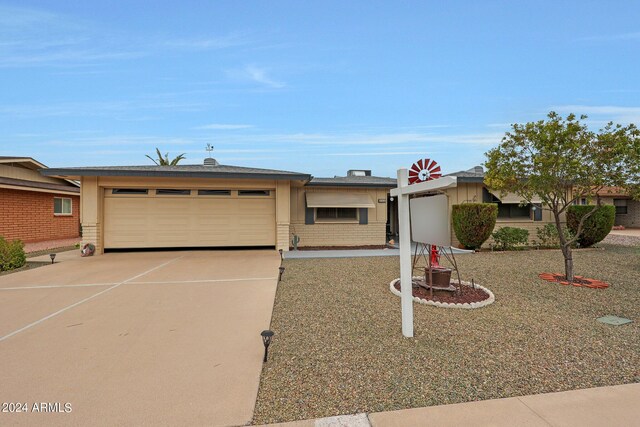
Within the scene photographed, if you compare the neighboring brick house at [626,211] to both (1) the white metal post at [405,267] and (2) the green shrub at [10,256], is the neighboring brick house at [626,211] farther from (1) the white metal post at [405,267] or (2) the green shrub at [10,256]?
(2) the green shrub at [10,256]

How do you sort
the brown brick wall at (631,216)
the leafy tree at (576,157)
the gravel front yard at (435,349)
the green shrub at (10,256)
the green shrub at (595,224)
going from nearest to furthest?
the gravel front yard at (435,349) → the leafy tree at (576,157) → the green shrub at (10,256) → the green shrub at (595,224) → the brown brick wall at (631,216)

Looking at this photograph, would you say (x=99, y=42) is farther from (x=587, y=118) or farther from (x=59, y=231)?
(x=587, y=118)

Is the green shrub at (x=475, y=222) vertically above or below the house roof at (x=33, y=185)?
below

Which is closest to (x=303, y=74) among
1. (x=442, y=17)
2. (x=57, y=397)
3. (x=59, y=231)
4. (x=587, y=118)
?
(x=442, y=17)

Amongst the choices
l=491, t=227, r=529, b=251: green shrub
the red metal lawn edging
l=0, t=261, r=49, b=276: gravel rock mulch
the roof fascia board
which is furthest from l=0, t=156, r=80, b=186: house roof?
l=491, t=227, r=529, b=251: green shrub

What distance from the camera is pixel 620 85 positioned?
11.7m

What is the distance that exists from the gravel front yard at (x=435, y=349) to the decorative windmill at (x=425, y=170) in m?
2.79

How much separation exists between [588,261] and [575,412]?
1000 cm

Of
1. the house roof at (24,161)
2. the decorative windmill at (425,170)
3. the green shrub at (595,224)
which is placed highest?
the house roof at (24,161)

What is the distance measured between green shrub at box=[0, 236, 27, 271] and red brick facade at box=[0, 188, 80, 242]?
22.5 feet

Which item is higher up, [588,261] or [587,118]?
[587,118]

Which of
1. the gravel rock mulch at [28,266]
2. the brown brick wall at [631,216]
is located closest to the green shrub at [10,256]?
the gravel rock mulch at [28,266]

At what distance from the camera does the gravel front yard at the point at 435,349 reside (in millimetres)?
2650

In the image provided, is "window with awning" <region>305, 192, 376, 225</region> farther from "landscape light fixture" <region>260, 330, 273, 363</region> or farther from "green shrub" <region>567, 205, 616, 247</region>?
"landscape light fixture" <region>260, 330, 273, 363</region>
